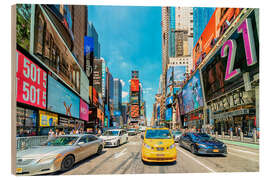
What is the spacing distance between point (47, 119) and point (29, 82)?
6749 millimetres

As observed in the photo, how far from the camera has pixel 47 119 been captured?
65.4 ft

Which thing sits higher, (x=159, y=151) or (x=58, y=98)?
(x=58, y=98)

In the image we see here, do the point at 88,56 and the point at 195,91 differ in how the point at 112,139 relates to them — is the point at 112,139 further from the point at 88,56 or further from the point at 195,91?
the point at 88,56

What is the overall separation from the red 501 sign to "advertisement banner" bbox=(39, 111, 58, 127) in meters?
1.09

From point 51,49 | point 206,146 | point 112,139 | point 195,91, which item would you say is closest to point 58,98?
point 51,49

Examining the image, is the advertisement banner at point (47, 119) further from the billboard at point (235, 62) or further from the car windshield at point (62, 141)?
the billboard at point (235, 62)

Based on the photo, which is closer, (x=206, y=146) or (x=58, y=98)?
(x=206, y=146)

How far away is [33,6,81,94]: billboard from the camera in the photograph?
16875 mm

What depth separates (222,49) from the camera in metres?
24.6

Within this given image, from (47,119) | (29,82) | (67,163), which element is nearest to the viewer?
(67,163)

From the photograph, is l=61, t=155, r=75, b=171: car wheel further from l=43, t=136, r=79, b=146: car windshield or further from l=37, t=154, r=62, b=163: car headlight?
l=43, t=136, r=79, b=146: car windshield

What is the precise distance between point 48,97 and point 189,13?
609ft
